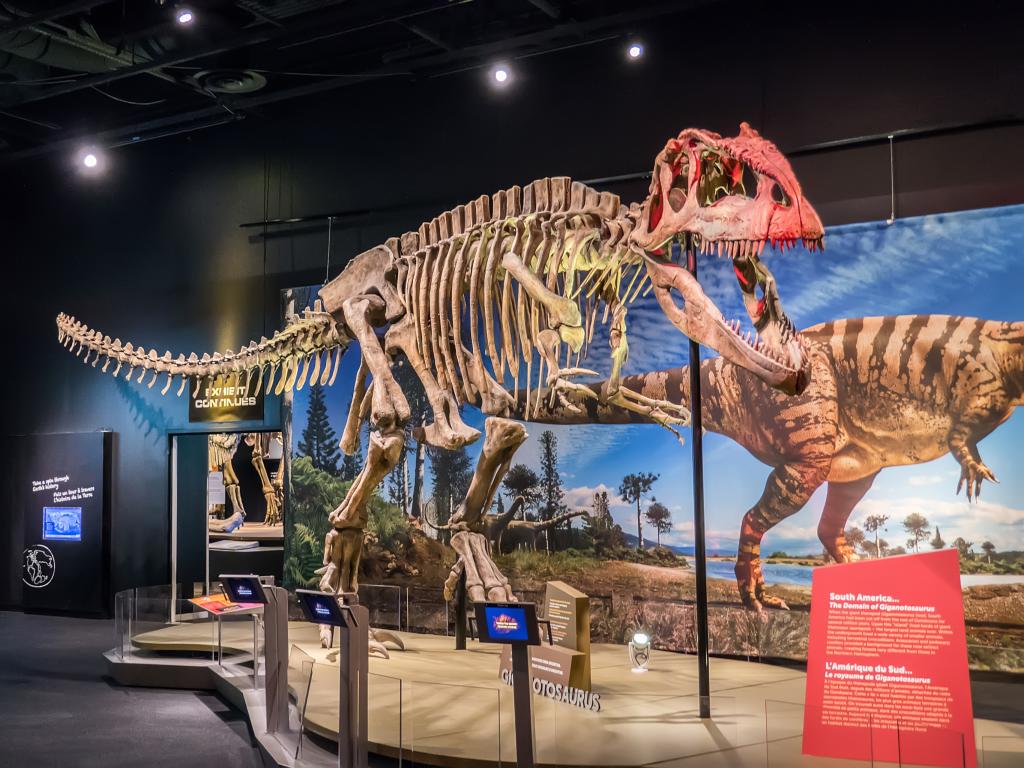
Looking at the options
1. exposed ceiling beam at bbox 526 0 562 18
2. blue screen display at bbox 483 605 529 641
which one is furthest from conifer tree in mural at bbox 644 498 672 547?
blue screen display at bbox 483 605 529 641

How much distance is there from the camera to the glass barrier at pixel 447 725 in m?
4.80

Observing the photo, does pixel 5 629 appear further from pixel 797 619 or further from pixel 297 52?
pixel 797 619

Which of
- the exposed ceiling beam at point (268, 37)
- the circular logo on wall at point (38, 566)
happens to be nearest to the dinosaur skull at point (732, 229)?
the exposed ceiling beam at point (268, 37)

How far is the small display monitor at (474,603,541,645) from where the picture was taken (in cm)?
419

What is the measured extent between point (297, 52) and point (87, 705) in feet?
22.8

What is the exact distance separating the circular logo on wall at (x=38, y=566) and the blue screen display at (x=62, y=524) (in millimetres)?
208

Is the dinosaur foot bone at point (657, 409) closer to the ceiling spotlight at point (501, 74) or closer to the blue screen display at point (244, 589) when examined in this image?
the blue screen display at point (244, 589)

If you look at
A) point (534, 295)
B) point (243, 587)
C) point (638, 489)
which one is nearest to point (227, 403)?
point (638, 489)

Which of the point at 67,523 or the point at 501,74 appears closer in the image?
the point at 501,74

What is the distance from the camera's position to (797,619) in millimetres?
8312

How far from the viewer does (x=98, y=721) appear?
24.8 feet

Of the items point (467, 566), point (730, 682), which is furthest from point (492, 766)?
point (730, 682)

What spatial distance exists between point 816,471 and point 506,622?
4.88m

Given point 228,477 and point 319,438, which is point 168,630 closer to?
point 319,438
